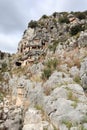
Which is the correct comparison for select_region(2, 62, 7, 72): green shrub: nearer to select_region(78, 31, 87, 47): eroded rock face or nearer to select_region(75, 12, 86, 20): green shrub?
select_region(75, 12, 86, 20): green shrub

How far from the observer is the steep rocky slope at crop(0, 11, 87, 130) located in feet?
82.5

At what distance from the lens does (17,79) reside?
4172 centimetres

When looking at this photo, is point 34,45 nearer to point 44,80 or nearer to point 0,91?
point 0,91

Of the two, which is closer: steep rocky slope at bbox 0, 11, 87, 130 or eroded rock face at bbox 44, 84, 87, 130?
eroded rock face at bbox 44, 84, 87, 130

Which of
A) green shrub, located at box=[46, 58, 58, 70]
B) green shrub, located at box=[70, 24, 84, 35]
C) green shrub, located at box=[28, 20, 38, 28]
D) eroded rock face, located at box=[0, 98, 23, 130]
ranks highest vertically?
green shrub, located at box=[28, 20, 38, 28]

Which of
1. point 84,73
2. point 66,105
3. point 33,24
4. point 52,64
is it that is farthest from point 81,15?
point 66,105

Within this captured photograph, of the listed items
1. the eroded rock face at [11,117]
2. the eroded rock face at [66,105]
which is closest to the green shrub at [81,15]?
the eroded rock face at [11,117]

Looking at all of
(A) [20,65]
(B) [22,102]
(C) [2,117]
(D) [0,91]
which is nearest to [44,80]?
(B) [22,102]

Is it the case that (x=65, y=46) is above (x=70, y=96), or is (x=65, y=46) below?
above

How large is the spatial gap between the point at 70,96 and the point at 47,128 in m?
4.11

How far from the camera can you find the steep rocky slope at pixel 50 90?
25141 mm

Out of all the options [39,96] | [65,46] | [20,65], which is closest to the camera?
[39,96]

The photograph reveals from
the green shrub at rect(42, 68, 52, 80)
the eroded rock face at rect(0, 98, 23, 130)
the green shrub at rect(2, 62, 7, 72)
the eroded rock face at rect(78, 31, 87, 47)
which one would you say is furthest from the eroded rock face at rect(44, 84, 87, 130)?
the green shrub at rect(2, 62, 7, 72)

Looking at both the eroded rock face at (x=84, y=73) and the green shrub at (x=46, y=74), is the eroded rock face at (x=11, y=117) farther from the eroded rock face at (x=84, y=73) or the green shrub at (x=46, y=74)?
the eroded rock face at (x=84, y=73)
